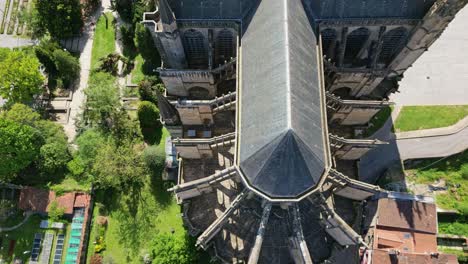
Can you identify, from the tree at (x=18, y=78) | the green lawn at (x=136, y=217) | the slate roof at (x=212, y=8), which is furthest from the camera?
the tree at (x=18, y=78)

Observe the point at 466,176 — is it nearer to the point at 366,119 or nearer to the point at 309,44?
the point at 366,119

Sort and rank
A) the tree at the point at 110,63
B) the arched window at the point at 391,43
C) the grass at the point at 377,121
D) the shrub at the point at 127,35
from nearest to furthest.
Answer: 1. the arched window at the point at 391,43
2. the grass at the point at 377,121
3. the shrub at the point at 127,35
4. the tree at the point at 110,63

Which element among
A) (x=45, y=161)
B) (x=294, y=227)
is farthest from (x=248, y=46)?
(x=45, y=161)

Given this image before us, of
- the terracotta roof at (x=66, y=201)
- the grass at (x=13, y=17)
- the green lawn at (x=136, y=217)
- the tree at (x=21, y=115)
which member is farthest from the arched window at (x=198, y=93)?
the grass at (x=13, y=17)

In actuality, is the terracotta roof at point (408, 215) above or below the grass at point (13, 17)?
below

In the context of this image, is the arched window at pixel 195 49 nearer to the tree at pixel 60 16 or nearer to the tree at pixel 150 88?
the tree at pixel 150 88

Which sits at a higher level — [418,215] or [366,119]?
[366,119]

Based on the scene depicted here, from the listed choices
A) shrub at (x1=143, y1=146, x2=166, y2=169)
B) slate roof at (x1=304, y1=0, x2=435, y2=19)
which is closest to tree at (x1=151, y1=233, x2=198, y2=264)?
shrub at (x1=143, y1=146, x2=166, y2=169)
